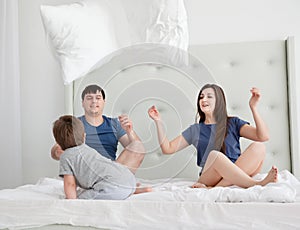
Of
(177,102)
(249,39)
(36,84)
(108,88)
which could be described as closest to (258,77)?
(249,39)

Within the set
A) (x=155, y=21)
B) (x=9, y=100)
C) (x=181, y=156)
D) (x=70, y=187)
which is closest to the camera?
(x=70, y=187)

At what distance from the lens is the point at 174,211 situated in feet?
4.55

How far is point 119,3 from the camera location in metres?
2.29

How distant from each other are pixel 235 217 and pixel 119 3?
1.29m

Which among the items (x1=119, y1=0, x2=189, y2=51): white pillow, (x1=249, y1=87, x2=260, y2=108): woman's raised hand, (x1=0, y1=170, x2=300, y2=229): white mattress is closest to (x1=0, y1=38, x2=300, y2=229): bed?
(x1=0, y1=170, x2=300, y2=229): white mattress

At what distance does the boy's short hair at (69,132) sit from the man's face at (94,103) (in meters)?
0.16

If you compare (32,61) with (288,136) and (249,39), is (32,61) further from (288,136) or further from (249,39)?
(288,136)

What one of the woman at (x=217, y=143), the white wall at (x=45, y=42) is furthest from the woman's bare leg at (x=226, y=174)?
the white wall at (x=45, y=42)

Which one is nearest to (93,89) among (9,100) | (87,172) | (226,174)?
(87,172)

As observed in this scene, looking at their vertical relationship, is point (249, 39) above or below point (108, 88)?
above

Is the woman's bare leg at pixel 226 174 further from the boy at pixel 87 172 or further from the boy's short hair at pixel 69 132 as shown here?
the boy's short hair at pixel 69 132

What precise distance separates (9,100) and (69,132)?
97 cm

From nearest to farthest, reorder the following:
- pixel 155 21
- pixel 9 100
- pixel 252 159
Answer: pixel 252 159 < pixel 155 21 < pixel 9 100

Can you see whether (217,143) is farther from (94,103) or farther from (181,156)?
(94,103)
